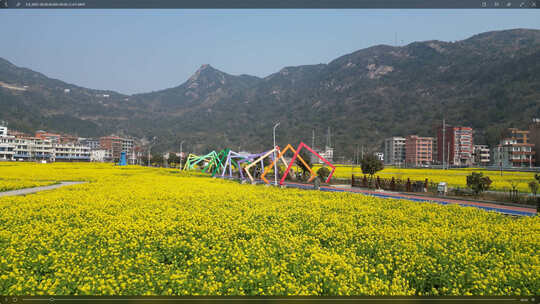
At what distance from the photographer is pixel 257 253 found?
231 inches

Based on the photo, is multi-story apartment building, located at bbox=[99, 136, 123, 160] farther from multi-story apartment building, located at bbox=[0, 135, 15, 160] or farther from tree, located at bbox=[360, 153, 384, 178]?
tree, located at bbox=[360, 153, 384, 178]

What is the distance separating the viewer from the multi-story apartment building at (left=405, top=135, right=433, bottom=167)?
83.9m

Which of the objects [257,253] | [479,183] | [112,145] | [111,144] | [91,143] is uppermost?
[91,143]

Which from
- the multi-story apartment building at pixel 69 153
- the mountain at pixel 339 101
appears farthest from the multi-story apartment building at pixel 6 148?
the multi-story apartment building at pixel 69 153

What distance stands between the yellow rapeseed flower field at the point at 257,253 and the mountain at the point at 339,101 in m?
69.4

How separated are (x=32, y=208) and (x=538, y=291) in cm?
1303

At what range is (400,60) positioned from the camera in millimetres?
140625

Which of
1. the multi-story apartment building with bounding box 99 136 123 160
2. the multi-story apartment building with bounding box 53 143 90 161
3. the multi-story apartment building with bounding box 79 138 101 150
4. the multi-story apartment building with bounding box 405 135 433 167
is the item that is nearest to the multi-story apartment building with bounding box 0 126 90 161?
the multi-story apartment building with bounding box 53 143 90 161

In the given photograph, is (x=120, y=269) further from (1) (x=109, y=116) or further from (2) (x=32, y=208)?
(1) (x=109, y=116)

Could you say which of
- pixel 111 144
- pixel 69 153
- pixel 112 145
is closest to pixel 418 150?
pixel 69 153

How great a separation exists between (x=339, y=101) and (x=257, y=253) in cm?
13283

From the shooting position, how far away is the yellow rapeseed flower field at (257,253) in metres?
4.61

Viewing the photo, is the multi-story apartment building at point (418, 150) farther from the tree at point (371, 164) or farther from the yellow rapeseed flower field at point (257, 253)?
the yellow rapeseed flower field at point (257, 253)

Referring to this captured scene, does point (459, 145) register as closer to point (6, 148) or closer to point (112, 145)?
point (6, 148)
